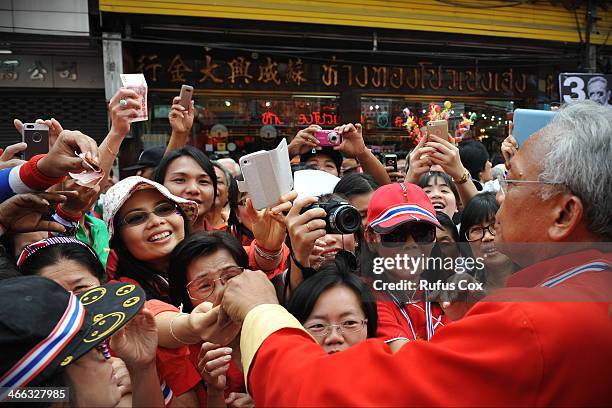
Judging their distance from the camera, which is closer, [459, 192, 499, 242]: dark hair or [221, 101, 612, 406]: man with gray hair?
[221, 101, 612, 406]: man with gray hair

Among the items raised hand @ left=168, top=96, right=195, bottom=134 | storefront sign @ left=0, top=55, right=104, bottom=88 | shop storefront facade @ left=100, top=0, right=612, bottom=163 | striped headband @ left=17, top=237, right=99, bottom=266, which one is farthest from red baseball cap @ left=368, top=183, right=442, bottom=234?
A: storefront sign @ left=0, top=55, right=104, bottom=88

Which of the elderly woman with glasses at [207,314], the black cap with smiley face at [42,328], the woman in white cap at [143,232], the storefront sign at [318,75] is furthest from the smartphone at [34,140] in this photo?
the storefront sign at [318,75]

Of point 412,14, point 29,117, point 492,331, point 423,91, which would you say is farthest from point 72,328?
point 423,91

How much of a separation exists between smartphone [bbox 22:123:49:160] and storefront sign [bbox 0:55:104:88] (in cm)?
566

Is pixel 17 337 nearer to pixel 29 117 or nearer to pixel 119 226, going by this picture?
pixel 119 226

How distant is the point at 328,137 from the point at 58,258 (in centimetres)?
210

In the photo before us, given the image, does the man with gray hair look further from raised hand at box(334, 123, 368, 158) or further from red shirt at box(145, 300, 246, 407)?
raised hand at box(334, 123, 368, 158)

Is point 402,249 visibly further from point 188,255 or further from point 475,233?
point 475,233

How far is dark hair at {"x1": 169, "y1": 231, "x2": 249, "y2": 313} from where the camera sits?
202cm

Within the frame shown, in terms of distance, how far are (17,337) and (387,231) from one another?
4.59 feet

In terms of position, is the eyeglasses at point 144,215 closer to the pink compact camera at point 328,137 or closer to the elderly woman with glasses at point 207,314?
the elderly woman with glasses at point 207,314

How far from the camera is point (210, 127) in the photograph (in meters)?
8.42

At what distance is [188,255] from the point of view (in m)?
2.02

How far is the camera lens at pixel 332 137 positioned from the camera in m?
3.48
